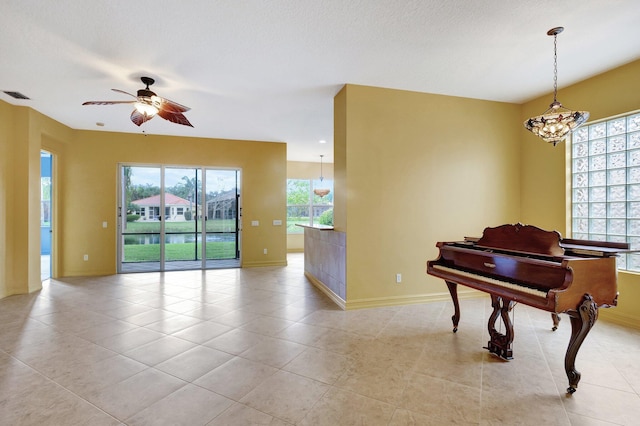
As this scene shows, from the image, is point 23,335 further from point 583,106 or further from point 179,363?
point 583,106

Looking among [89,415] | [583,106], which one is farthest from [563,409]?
[583,106]

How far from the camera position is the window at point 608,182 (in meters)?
3.40

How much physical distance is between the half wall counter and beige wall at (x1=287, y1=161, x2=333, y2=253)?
12.7ft

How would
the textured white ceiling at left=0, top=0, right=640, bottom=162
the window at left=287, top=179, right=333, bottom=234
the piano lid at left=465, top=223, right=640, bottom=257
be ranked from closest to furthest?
the piano lid at left=465, top=223, right=640, bottom=257 → the textured white ceiling at left=0, top=0, right=640, bottom=162 → the window at left=287, top=179, right=333, bottom=234

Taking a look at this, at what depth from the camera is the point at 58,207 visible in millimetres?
5836

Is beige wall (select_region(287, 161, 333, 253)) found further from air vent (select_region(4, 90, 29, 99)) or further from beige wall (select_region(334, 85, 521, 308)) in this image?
air vent (select_region(4, 90, 29, 99))

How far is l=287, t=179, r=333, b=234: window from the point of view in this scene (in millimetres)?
9750

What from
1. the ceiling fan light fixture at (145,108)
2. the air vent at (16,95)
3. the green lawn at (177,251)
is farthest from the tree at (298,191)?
the air vent at (16,95)

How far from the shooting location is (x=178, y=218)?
259 inches

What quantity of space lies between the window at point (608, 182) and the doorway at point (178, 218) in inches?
245

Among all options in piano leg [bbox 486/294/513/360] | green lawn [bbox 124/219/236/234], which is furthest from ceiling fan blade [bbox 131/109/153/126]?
piano leg [bbox 486/294/513/360]

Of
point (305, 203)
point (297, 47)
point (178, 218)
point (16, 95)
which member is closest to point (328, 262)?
point (297, 47)

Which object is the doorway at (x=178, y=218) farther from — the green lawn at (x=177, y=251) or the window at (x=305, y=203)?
the window at (x=305, y=203)

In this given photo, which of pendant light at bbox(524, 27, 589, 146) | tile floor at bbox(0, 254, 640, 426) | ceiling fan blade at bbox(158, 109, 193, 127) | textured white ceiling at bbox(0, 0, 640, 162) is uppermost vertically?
textured white ceiling at bbox(0, 0, 640, 162)
